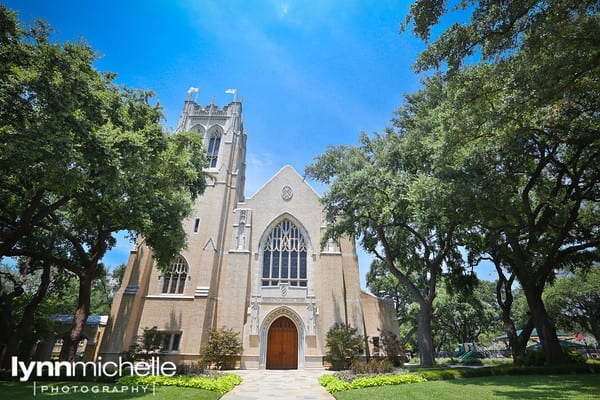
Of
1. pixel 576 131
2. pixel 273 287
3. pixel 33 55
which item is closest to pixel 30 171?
pixel 33 55

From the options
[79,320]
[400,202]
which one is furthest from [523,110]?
[79,320]

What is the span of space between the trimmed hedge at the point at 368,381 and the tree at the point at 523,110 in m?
6.68

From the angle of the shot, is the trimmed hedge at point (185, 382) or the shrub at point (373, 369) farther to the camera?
the shrub at point (373, 369)

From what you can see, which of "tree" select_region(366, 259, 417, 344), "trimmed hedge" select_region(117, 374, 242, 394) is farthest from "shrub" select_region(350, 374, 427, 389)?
"tree" select_region(366, 259, 417, 344)

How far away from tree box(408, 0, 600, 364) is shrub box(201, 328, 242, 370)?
45.6 feet

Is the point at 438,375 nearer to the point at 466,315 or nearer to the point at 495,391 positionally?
the point at 495,391

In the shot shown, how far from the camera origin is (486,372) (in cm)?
1290

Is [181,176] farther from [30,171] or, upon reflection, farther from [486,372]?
[486,372]

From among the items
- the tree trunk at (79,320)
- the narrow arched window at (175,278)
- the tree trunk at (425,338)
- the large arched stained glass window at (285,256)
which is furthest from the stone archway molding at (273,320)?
the tree trunk at (79,320)

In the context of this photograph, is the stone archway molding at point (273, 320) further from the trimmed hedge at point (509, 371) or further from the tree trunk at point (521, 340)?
the tree trunk at point (521, 340)

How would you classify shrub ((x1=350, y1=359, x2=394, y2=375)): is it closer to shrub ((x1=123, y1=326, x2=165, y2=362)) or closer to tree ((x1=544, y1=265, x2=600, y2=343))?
shrub ((x1=123, y1=326, x2=165, y2=362))

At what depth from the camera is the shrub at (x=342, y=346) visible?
17.2 meters

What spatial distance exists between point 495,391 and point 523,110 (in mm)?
7842

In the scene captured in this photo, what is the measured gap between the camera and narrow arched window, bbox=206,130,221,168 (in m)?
27.2
